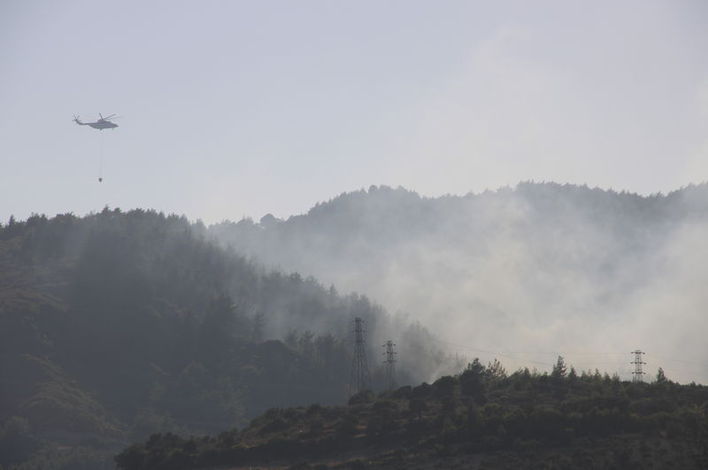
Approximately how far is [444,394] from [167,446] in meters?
37.7

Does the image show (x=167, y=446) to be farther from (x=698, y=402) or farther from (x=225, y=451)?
(x=698, y=402)

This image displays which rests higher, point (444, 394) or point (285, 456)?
point (444, 394)

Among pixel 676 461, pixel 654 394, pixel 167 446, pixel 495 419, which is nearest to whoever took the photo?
pixel 676 461

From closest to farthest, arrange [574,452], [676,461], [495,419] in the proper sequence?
[676,461] < [574,452] < [495,419]

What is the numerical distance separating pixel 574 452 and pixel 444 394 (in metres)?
34.9

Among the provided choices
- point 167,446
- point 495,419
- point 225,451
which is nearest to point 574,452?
point 495,419

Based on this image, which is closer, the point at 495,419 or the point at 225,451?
the point at 495,419

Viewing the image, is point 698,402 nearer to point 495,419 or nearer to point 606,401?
point 606,401

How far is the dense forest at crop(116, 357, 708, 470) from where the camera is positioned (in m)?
103

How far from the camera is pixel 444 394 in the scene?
137125mm

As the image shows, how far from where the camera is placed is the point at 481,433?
11312 cm

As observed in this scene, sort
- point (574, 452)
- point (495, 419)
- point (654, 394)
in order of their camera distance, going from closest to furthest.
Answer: point (574, 452)
point (495, 419)
point (654, 394)

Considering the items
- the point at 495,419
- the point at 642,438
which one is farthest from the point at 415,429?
the point at 642,438

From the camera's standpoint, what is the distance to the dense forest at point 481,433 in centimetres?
10281
